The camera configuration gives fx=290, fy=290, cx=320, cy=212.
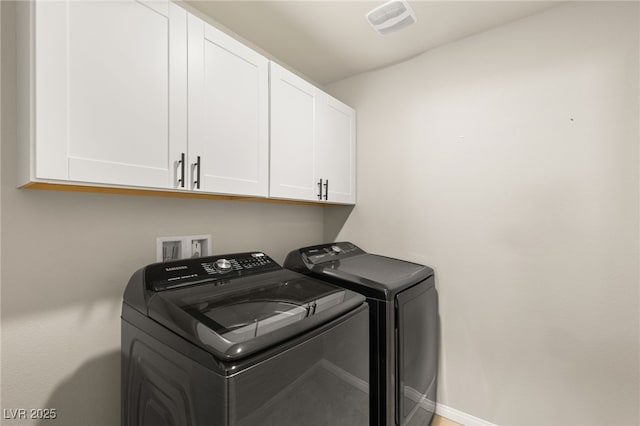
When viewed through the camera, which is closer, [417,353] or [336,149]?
[417,353]

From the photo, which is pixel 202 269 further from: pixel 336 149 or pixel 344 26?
pixel 344 26

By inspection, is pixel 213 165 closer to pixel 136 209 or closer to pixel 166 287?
pixel 136 209

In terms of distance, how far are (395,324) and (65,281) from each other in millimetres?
1482

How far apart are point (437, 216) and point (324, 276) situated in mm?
962

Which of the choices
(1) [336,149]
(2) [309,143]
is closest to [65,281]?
(2) [309,143]

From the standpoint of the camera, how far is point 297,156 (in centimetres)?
184

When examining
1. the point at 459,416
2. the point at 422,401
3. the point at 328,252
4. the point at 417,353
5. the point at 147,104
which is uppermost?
the point at 147,104

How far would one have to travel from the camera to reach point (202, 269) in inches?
52.6

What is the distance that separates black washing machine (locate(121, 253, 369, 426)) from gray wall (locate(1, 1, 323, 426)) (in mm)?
168

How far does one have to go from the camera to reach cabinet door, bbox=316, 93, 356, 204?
2.07 m

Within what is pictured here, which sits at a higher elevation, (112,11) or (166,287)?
(112,11)

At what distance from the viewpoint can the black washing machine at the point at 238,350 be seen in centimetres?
80

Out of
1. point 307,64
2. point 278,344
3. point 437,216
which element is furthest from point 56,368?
point 307,64

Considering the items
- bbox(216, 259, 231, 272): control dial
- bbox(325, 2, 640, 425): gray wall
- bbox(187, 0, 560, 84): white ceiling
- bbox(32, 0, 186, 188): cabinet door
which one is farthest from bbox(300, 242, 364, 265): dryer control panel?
bbox(187, 0, 560, 84): white ceiling
